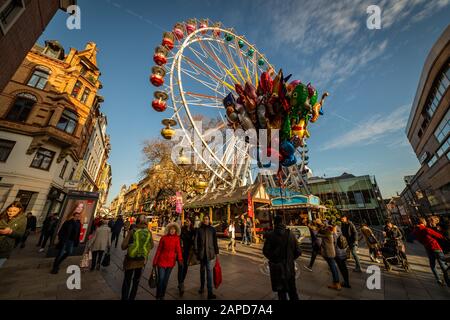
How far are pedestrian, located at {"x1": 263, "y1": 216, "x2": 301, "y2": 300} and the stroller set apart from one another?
18.3 feet

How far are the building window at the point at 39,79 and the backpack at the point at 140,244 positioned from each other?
71.0 ft

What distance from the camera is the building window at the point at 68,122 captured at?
16844mm

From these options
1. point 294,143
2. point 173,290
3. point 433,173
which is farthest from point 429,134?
point 173,290

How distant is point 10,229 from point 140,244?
2290 millimetres

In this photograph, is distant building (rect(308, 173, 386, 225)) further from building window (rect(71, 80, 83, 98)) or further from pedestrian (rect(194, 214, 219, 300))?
building window (rect(71, 80, 83, 98))

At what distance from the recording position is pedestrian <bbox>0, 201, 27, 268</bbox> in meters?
3.24

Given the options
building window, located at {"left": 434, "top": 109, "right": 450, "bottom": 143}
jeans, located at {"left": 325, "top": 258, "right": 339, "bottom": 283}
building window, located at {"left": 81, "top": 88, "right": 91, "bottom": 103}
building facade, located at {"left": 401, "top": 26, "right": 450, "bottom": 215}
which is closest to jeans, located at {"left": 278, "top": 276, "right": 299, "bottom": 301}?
jeans, located at {"left": 325, "top": 258, "right": 339, "bottom": 283}

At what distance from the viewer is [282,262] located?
125 inches

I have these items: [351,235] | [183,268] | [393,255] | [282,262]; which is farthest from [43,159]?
[393,255]

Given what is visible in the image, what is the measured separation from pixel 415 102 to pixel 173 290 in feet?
138

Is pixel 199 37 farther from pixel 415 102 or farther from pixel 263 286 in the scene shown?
pixel 415 102

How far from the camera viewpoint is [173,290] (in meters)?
4.33

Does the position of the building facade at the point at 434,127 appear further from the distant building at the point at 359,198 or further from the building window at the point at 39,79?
the building window at the point at 39,79

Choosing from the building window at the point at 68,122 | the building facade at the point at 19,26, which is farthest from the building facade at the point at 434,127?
the building window at the point at 68,122
